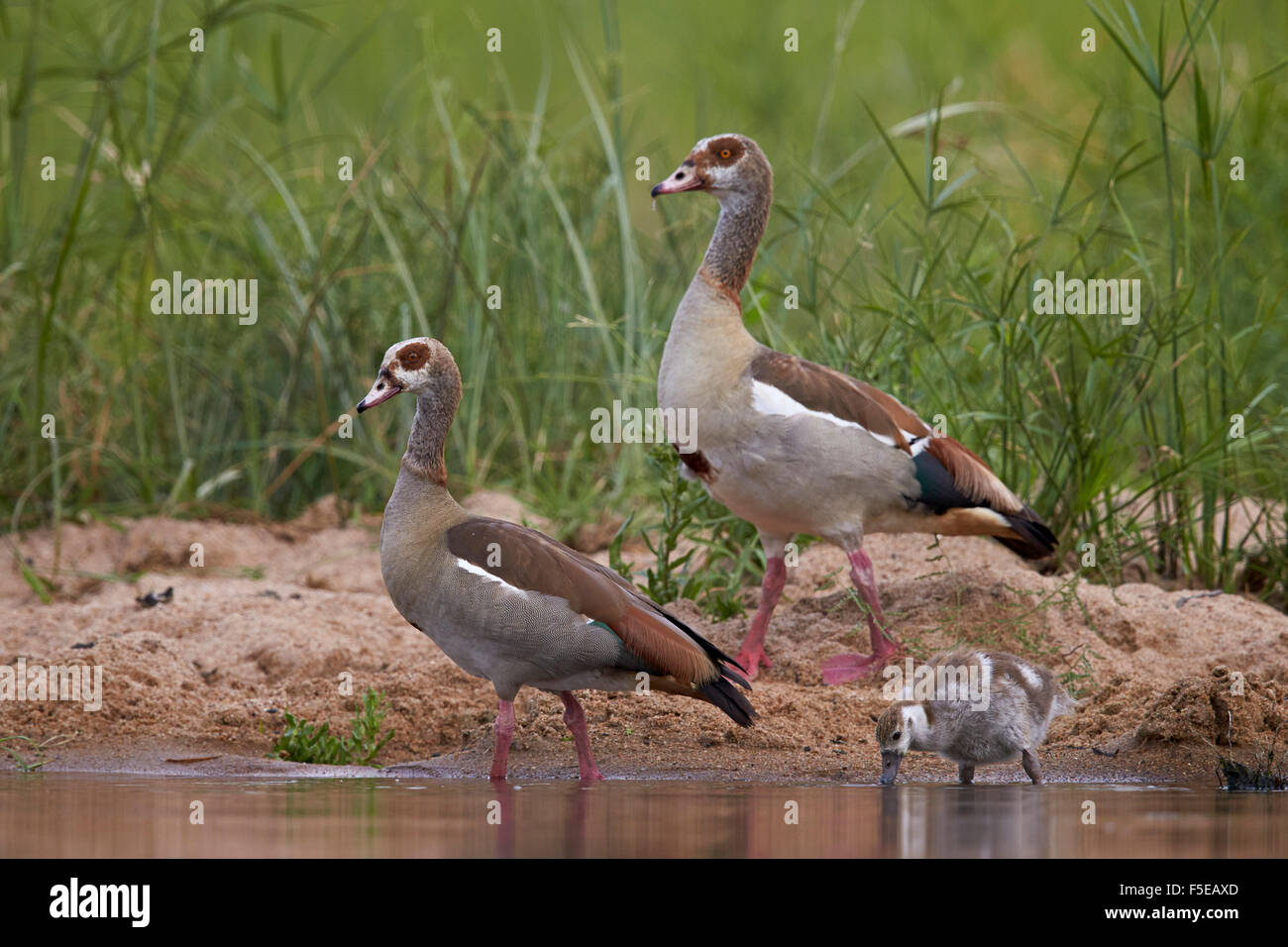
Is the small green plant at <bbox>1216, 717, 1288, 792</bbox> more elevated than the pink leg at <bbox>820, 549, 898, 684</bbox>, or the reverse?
the pink leg at <bbox>820, 549, 898, 684</bbox>

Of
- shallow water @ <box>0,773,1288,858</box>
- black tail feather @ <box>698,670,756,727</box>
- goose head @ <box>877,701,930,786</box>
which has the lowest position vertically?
shallow water @ <box>0,773,1288,858</box>

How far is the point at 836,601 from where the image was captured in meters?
7.31

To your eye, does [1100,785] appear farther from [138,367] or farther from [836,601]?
[138,367]

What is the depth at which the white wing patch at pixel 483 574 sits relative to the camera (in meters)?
5.48

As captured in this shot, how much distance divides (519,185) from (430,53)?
1035 mm

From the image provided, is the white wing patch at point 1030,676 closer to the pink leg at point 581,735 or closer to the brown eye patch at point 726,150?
the pink leg at point 581,735

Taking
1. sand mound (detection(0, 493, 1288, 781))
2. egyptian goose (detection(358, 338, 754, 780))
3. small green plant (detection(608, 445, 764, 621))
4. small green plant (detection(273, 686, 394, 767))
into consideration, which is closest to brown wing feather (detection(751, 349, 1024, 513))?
sand mound (detection(0, 493, 1288, 781))

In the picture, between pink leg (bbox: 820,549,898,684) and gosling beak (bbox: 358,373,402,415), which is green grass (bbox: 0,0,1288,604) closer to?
pink leg (bbox: 820,549,898,684)

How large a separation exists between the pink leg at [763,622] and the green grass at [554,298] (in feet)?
3.12

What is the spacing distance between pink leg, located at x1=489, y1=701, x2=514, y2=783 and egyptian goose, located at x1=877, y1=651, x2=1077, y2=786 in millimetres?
1279

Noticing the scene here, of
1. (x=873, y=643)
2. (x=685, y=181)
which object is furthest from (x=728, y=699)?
(x=685, y=181)

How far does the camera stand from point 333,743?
19.6ft

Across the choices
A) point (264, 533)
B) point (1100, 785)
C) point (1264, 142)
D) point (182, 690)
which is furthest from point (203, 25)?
point (1264, 142)

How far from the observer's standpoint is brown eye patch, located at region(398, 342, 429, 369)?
599 cm
